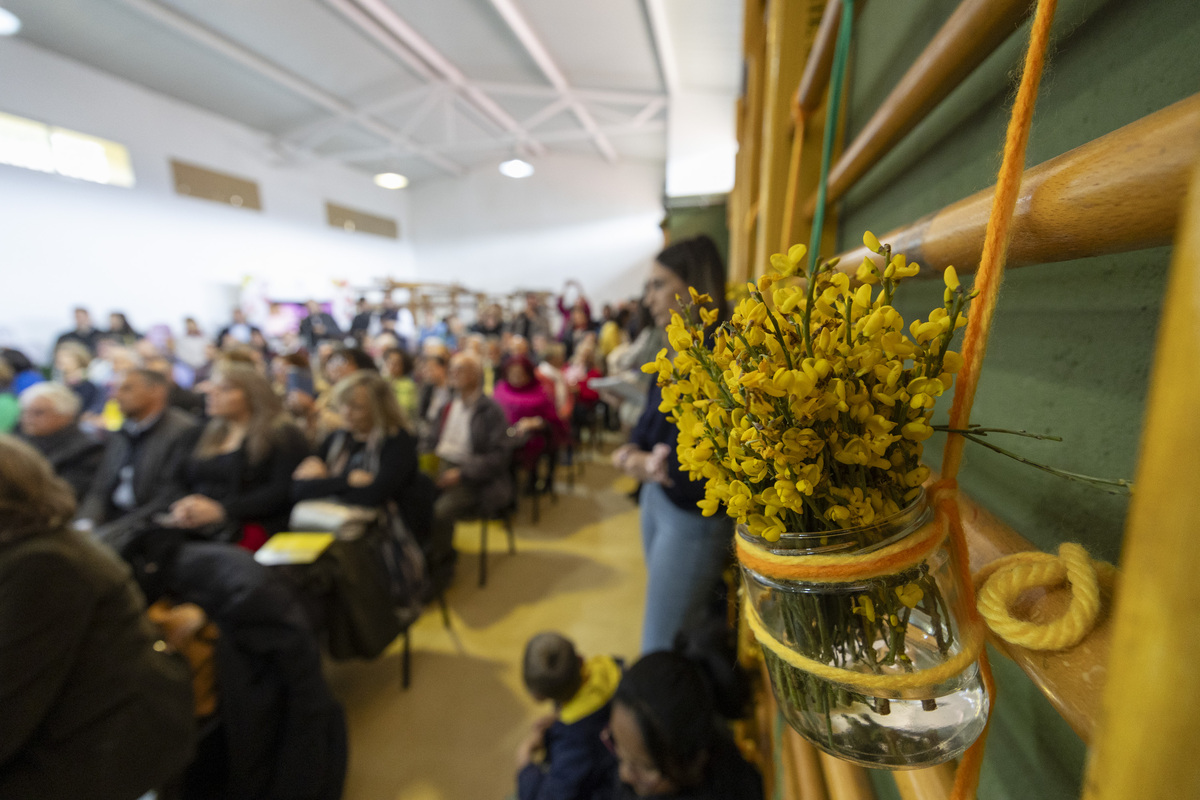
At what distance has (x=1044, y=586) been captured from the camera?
29cm

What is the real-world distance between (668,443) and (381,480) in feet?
4.17

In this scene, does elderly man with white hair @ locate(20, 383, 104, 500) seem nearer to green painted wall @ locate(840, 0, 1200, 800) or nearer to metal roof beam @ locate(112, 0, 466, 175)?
green painted wall @ locate(840, 0, 1200, 800)

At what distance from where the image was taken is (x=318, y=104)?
7113mm

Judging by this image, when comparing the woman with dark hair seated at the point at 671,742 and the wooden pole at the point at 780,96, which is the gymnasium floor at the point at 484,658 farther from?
the wooden pole at the point at 780,96

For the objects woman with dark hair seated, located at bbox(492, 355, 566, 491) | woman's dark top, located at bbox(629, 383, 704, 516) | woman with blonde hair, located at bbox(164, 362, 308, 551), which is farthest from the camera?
woman with dark hair seated, located at bbox(492, 355, 566, 491)

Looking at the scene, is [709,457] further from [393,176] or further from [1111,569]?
[393,176]

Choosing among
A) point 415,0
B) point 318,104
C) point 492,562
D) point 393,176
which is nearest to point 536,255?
point 393,176

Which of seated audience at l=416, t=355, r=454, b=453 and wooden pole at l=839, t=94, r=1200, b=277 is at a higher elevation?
wooden pole at l=839, t=94, r=1200, b=277

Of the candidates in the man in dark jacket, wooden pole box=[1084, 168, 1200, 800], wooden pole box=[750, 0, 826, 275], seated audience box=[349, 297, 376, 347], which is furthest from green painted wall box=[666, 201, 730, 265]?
seated audience box=[349, 297, 376, 347]

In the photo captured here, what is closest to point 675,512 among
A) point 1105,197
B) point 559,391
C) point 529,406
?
point 1105,197

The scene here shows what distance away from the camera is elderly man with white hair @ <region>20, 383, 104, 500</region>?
2.12 metres

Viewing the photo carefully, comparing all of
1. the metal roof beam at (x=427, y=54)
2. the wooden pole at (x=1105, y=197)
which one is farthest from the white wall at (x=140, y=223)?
the wooden pole at (x=1105, y=197)

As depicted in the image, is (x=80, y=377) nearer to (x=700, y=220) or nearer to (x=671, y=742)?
(x=700, y=220)

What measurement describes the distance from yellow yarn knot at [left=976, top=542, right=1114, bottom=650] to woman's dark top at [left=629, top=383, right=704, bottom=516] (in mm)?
681
